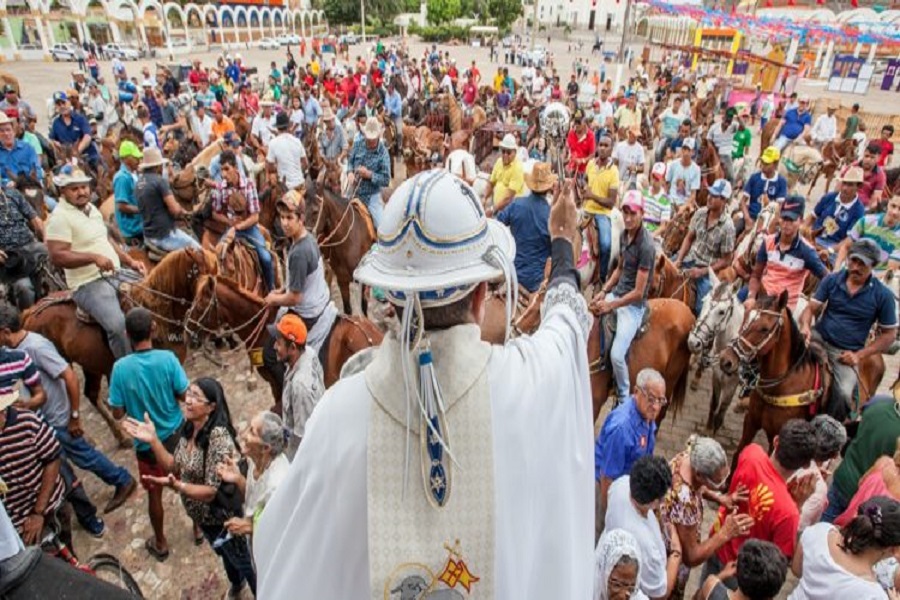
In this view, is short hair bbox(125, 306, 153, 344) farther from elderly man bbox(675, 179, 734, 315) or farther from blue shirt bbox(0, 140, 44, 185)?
blue shirt bbox(0, 140, 44, 185)

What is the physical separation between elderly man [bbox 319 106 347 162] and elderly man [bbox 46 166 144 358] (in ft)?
24.0

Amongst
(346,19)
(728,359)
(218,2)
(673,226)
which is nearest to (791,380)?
(728,359)

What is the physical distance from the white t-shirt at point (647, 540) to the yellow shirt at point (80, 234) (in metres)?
5.54

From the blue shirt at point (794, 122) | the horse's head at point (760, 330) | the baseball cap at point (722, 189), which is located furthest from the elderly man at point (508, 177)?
the blue shirt at point (794, 122)

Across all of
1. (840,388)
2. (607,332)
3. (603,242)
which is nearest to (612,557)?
(607,332)

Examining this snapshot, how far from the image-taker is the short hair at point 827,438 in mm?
3355

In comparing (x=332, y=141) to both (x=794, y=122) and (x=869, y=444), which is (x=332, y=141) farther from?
(x=794, y=122)

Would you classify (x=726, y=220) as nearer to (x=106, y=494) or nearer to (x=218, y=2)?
(x=106, y=494)

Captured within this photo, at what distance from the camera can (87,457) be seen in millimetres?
4801

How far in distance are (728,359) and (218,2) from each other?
240 ft

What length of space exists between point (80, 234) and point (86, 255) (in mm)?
223

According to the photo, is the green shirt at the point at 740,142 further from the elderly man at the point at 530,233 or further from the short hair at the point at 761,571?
the short hair at the point at 761,571

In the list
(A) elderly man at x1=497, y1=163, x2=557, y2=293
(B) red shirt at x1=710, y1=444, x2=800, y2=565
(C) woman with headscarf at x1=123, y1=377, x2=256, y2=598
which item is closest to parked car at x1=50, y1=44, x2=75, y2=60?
(A) elderly man at x1=497, y1=163, x2=557, y2=293

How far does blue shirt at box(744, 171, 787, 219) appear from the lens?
850 cm
